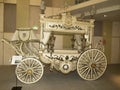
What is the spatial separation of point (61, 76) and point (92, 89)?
5.34 feet

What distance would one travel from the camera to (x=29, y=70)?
5.41m

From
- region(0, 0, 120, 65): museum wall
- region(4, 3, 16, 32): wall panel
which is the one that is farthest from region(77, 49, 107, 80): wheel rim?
region(4, 3, 16, 32): wall panel

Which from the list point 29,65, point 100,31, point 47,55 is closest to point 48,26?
point 47,55

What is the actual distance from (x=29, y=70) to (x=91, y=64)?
1818mm

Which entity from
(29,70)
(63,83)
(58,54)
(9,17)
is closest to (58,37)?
(9,17)

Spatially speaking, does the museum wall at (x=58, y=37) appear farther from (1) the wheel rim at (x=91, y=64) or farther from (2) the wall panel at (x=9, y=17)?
(1) the wheel rim at (x=91, y=64)

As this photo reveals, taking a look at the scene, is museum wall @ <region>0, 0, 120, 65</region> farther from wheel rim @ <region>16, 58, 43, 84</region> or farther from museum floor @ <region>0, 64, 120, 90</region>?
wheel rim @ <region>16, 58, 43, 84</region>

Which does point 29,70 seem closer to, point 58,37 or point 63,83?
point 63,83

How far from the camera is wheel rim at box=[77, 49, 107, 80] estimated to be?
5707 mm

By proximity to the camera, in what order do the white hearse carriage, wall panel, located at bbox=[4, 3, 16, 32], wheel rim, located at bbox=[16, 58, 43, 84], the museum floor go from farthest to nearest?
1. wall panel, located at bbox=[4, 3, 16, 32]
2. the white hearse carriage
3. wheel rim, located at bbox=[16, 58, 43, 84]
4. the museum floor

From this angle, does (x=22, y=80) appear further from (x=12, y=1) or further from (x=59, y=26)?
(x=12, y=1)

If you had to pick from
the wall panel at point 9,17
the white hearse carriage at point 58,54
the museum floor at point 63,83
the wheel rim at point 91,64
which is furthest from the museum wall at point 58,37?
the wheel rim at point 91,64

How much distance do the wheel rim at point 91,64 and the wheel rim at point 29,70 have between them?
3.78 feet

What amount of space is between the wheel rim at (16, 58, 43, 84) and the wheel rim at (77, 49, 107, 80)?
45.4 inches
